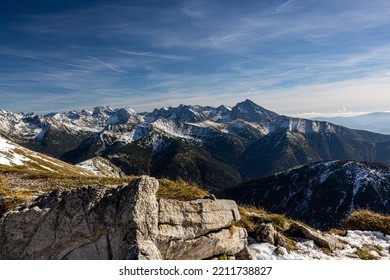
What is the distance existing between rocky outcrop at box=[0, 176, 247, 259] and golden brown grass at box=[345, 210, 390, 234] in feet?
40.4

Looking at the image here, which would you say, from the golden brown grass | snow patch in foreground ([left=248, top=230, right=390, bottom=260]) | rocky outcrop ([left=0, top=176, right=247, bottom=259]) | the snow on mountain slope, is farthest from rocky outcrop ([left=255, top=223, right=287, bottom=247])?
the snow on mountain slope

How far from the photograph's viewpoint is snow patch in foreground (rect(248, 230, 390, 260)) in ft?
46.9

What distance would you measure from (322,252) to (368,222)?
6742 mm

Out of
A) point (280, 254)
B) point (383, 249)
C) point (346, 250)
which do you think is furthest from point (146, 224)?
point (383, 249)

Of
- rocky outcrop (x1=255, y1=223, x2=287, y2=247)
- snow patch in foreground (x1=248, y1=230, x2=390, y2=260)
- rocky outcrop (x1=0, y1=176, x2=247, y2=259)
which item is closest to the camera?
rocky outcrop (x1=0, y1=176, x2=247, y2=259)

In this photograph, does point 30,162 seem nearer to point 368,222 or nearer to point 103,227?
point 103,227

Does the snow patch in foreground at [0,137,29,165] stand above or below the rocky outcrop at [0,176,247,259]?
below

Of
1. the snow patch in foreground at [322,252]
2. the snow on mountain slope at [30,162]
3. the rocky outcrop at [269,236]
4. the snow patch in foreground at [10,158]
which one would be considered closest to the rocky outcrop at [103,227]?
the snow patch in foreground at [322,252]

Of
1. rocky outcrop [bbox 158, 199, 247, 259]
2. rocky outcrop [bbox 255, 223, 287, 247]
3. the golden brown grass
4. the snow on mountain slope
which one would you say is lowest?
the snow on mountain slope

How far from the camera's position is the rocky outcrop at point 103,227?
36.2 feet

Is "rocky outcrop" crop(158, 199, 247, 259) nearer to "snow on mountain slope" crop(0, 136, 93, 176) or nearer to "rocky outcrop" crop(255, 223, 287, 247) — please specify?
"rocky outcrop" crop(255, 223, 287, 247)

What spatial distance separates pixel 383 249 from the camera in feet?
53.1
